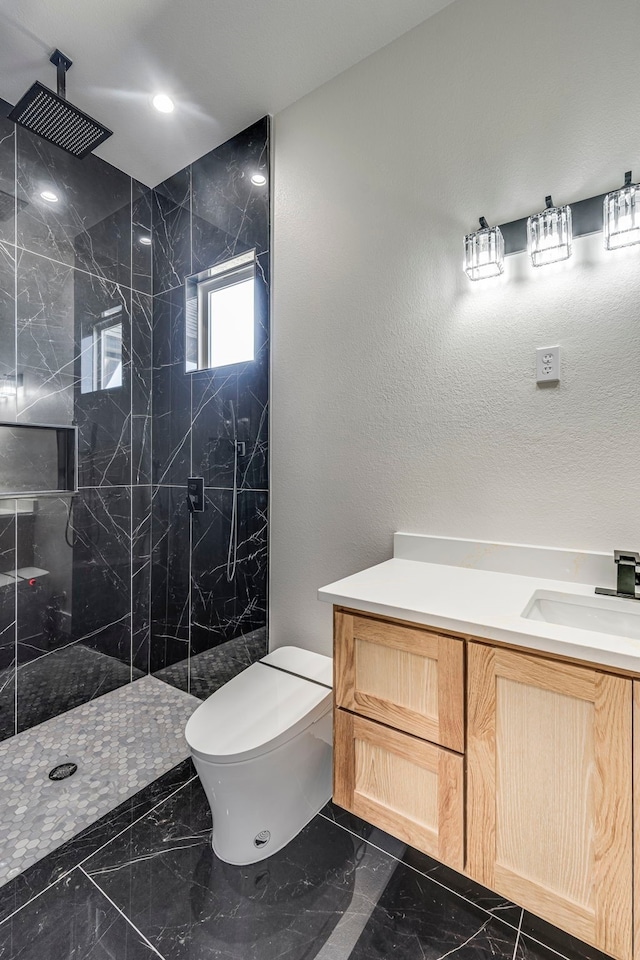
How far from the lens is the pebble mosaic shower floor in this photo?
1461 millimetres

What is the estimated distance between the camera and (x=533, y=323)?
1.35 metres

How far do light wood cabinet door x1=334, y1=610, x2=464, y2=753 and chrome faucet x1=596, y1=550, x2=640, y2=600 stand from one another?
1.68 ft

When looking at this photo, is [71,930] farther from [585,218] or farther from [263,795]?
[585,218]

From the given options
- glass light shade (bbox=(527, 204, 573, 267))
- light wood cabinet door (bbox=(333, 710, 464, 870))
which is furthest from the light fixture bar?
light wood cabinet door (bbox=(333, 710, 464, 870))

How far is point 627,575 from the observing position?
114 centimetres

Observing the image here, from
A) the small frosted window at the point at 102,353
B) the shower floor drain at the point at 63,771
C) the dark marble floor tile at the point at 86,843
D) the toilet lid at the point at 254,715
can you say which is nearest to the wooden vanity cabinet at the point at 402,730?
the toilet lid at the point at 254,715

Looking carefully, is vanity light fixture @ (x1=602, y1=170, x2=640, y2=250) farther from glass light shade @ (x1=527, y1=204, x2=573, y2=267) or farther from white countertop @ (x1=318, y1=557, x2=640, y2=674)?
white countertop @ (x1=318, y1=557, x2=640, y2=674)

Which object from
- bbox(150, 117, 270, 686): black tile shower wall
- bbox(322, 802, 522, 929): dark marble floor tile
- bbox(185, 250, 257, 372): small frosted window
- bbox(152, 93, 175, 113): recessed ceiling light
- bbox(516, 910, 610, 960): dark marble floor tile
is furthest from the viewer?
bbox(185, 250, 257, 372): small frosted window

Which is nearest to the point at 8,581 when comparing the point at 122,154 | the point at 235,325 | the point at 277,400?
the point at 277,400

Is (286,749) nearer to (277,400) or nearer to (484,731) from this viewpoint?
(484,731)

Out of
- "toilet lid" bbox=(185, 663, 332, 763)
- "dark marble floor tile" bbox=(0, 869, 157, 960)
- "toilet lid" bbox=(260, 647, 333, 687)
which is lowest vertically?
"dark marble floor tile" bbox=(0, 869, 157, 960)

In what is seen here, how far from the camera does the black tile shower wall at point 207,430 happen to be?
1.99m

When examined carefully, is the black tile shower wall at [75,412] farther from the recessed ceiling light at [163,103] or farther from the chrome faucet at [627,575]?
the chrome faucet at [627,575]

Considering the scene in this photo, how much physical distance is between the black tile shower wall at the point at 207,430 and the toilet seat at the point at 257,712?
16.5 inches
